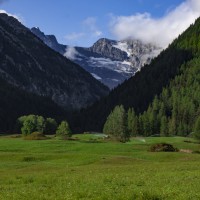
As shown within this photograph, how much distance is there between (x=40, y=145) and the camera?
99.4m

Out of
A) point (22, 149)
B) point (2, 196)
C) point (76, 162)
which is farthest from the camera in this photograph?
point (22, 149)

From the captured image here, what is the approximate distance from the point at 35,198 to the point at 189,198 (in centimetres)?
958

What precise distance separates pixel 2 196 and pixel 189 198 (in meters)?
12.0

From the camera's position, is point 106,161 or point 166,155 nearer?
point 106,161

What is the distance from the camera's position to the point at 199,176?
40.5 m

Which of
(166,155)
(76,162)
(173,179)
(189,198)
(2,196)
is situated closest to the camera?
(189,198)

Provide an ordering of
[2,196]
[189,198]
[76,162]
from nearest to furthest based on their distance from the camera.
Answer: [189,198] < [2,196] < [76,162]

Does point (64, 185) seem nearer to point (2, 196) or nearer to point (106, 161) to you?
point (2, 196)

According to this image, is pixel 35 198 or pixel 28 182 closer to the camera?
pixel 35 198

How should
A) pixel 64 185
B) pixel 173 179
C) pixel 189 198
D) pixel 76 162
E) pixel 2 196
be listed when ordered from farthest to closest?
pixel 76 162 < pixel 173 179 < pixel 64 185 < pixel 2 196 < pixel 189 198

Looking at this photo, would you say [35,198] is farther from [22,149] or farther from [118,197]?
[22,149]

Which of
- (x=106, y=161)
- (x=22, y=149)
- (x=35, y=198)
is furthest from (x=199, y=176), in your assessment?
(x=22, y=149)

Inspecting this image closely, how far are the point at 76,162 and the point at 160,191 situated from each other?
40801 millimetres

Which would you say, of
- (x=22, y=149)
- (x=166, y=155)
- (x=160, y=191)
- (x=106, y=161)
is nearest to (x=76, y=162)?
(x=106, y=161)
